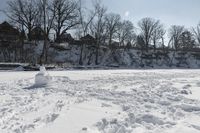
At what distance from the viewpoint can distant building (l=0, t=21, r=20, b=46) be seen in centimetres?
4034

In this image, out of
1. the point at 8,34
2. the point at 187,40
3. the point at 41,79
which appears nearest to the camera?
the point at 41,79

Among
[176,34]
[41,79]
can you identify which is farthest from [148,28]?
[41,79]

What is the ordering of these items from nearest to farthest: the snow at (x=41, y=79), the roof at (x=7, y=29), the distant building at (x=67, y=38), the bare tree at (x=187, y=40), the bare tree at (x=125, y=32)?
the snow at (x=41, y=79)
the roof at (x=7, y=29)
the distant building at (x=67, y=38)
the bare tree at (x=125, y=32)
the bare tree at (x=187, y=40)

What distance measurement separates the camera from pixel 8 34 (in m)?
44.9

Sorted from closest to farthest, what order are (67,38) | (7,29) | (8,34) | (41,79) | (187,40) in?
(41,79) → (8,34) → (7,29) → (67,38) → (187,40)

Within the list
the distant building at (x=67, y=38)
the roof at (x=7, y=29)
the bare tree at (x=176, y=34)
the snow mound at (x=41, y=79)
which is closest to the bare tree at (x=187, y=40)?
the bare tree at (x=176, y=34)

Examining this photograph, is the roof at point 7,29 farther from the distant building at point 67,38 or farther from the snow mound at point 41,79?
the snow mound at point 41,79

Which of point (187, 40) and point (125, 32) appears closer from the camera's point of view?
point (125, 32)

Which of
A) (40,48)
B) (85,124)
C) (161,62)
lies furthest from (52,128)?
(161,62)

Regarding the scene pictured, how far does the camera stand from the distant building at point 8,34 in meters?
40.3

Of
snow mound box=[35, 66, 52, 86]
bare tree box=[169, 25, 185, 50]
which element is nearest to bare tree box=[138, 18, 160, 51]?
bare tree box=[169, 25, 185, 50]

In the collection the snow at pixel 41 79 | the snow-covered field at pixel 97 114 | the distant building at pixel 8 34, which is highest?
the distant building at pixel 8 34

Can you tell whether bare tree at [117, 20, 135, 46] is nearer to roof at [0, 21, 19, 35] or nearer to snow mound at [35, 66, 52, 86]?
roof at [0, 21, 19, 35]

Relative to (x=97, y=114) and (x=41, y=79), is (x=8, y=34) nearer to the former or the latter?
(x=41, y=79)
